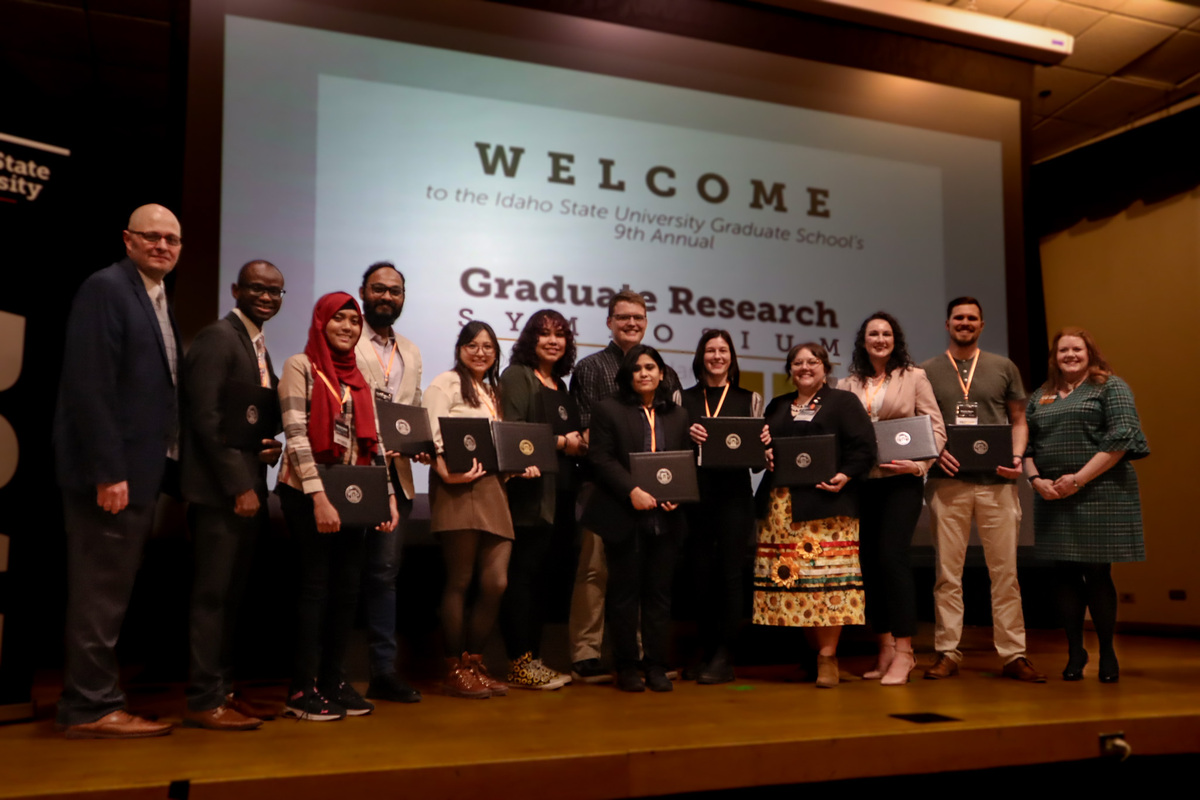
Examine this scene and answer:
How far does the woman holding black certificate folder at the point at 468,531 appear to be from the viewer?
10.7 ft

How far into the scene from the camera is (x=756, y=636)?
4.60 metres

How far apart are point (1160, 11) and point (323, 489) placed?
17.9ft

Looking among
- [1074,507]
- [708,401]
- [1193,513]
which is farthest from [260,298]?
[1193,513]

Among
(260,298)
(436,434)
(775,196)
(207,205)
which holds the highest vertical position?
(775,196)

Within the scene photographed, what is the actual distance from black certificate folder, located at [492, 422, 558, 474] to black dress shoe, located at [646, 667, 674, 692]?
81 cm

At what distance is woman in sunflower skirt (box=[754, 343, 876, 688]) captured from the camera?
348cm

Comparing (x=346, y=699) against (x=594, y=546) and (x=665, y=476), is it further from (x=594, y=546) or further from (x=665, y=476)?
(x=665, y=476)

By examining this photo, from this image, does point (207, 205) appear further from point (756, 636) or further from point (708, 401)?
point (756, 636)

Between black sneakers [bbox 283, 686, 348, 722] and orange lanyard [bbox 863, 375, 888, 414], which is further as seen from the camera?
orange lanyard [bbox 863, 375, 888, 414]

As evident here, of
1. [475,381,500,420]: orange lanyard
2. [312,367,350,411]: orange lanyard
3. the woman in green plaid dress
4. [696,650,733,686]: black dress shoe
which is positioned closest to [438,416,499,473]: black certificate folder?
[475,381,500,420]: orange lanyard

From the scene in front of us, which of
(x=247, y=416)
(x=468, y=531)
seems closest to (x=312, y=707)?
(x=468, y=531)

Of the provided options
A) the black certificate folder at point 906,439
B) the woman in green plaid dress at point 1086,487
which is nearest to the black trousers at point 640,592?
the black certificate folder at point 906,439

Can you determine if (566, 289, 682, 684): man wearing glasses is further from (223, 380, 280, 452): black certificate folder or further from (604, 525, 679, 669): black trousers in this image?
(223, 380, 280, 452): black certificate folder

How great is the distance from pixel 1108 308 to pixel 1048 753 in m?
5.19
